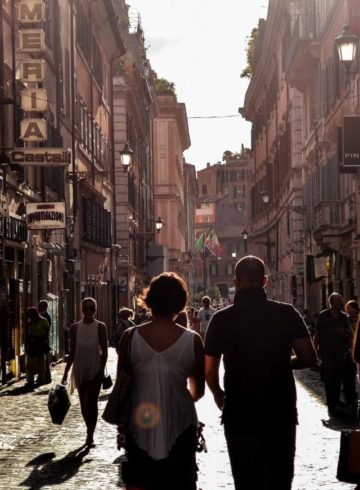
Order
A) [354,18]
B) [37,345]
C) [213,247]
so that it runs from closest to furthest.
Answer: [354,18]
[37,345]
[213,247]

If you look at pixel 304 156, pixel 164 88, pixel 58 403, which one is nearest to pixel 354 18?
pixel 58 403

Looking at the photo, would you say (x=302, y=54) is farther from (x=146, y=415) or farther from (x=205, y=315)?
(x=146, y=415)

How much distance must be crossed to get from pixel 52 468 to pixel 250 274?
17.6 ft

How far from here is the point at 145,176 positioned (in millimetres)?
79938

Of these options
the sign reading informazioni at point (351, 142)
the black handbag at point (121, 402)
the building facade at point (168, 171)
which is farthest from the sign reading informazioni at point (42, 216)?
the building facade at point (168, 171)

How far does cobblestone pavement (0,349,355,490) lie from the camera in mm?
11344

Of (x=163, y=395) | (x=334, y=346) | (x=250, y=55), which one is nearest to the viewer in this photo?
(x=163, y=395)

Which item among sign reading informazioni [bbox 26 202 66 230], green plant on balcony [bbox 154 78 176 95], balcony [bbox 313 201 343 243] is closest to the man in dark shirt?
sign reading informazioni [bbox 26 202 66 230]

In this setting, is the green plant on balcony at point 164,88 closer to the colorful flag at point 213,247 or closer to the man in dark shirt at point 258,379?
the colorful flag at point 213,247

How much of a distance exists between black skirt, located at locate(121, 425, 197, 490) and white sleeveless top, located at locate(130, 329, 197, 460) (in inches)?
1.4

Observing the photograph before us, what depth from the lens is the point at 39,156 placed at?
90.5ft

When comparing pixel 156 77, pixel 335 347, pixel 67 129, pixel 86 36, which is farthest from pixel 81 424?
pixel 156 77

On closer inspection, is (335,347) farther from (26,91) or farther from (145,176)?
(145,176)

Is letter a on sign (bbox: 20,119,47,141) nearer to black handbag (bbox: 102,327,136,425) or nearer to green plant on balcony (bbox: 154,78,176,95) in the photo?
black handbag (bbox: 102,327,136,425)
